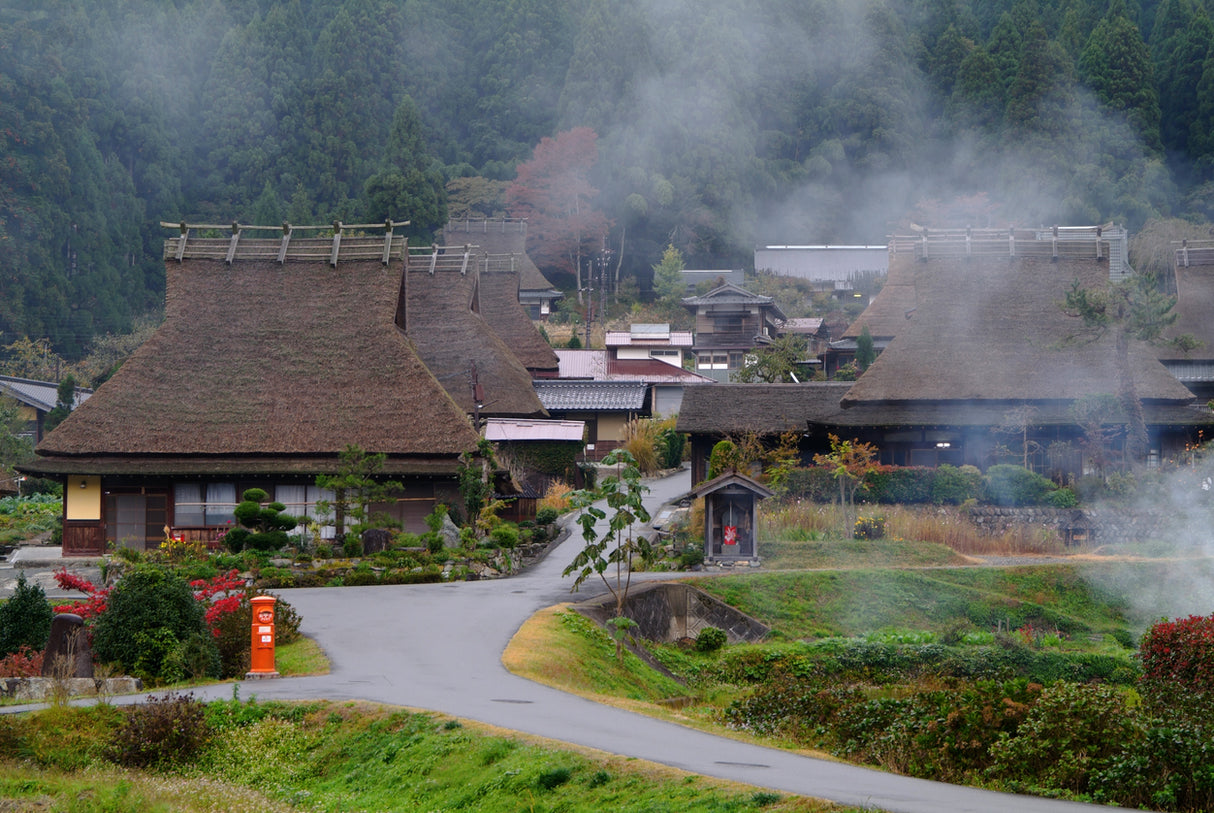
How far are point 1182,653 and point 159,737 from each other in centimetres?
1209

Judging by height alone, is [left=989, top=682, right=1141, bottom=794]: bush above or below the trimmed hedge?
below

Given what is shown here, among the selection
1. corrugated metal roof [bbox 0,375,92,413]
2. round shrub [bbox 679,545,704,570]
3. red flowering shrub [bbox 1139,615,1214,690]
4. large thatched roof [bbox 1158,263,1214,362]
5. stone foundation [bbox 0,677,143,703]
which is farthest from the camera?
corrugated metal roof [bbox 0,375,92,413]

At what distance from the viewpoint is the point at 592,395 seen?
167ft

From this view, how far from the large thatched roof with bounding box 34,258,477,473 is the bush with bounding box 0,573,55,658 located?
11.7 m

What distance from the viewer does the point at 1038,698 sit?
1205 centimetres

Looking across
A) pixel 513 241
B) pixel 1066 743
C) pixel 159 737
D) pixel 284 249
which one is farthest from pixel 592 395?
pixel 1066 743

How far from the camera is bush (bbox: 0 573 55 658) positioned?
1834cm

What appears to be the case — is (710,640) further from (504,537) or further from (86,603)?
(86,603)

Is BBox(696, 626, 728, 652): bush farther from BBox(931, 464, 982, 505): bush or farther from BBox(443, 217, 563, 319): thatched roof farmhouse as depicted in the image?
BBox(443, 217, 563, 319): thatched roof farmhouse

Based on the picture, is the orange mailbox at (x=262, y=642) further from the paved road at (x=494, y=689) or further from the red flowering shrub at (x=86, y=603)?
the red flowering shrub at (x=86, y=603)

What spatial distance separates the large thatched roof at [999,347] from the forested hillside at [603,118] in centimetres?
3556

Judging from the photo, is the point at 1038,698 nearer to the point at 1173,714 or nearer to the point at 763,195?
the point at 1173,714

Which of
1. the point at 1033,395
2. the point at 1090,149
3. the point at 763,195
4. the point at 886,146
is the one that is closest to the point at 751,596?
the point at 1033,395

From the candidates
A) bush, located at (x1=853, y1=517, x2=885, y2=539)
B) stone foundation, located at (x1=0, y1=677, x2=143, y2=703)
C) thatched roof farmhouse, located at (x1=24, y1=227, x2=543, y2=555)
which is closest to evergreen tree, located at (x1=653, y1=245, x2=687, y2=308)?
thatched roof farmhouse, located at (x1=24, y1=227, x2=543, y2=555)
